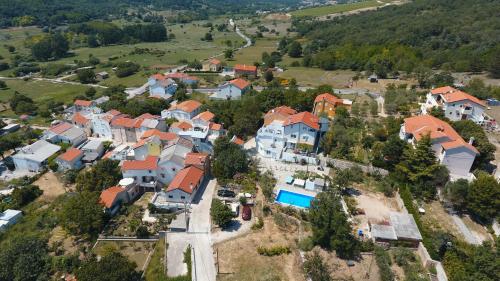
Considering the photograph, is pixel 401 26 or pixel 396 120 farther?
pixel 401 26

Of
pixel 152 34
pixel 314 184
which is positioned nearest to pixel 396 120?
pixel 314 184

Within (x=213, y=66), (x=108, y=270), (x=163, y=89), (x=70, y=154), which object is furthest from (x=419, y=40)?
(x=108, y=270)

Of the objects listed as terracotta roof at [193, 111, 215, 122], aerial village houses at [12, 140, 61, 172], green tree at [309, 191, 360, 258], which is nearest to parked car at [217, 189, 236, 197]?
green tree at [309, 191, 360, 258]

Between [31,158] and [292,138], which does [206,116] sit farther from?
[31,158]

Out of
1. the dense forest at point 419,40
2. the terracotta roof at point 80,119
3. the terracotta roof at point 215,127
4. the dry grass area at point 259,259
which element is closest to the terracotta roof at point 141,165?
the terracotta roof at point 215,127

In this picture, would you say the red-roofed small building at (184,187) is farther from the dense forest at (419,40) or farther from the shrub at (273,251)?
the dense forest at (419,40)

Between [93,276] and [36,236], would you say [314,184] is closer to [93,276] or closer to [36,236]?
[93,276]

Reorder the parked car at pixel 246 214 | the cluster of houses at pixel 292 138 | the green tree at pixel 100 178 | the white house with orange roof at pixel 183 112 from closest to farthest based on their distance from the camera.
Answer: the parked car at pixel 246 214
the green tree at pixel 100 178
the cluster of houses at pixel 292 138
the white house with orange roof at pixel 183 112
